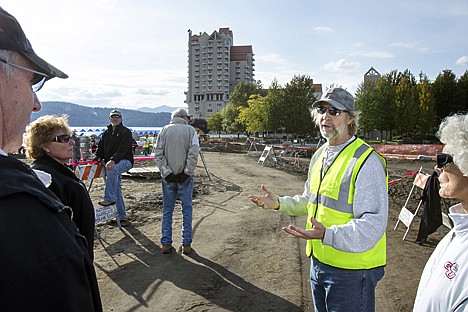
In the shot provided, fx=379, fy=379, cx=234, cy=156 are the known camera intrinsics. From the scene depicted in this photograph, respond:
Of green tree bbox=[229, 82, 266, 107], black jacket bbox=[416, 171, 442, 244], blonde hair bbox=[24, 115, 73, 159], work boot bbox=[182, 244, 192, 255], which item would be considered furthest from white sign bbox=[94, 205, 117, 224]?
green tree bbox=[229, 82, 266, 107]

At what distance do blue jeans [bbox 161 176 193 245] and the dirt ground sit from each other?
1.02 feet

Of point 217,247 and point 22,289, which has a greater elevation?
point 22,289

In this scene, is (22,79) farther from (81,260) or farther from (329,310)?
(329,310)

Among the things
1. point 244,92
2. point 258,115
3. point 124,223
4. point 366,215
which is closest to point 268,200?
point 366,215

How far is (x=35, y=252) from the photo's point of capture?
0.98m

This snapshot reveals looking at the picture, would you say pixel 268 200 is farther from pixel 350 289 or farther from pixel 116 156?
pixel 116 156

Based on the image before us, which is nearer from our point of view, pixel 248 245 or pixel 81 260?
pixel 81 260

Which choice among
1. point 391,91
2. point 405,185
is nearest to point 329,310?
point 405,185

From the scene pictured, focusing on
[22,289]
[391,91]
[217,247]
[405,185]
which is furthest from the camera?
[391,91]

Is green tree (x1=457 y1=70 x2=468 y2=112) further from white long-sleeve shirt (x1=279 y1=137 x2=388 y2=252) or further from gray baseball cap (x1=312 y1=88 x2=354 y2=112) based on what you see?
white long-sleeve shirt (x1=279 y1=137 x2=388 y2=252)

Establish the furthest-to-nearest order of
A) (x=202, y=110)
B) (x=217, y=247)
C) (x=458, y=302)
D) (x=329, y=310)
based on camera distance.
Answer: (x=202, y=110) < (x=217, y=247) < (x=329, y=310) < (x=458, y=302)

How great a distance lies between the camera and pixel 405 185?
570 inches

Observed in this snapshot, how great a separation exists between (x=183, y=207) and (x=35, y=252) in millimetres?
5596

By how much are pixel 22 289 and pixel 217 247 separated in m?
6.02
